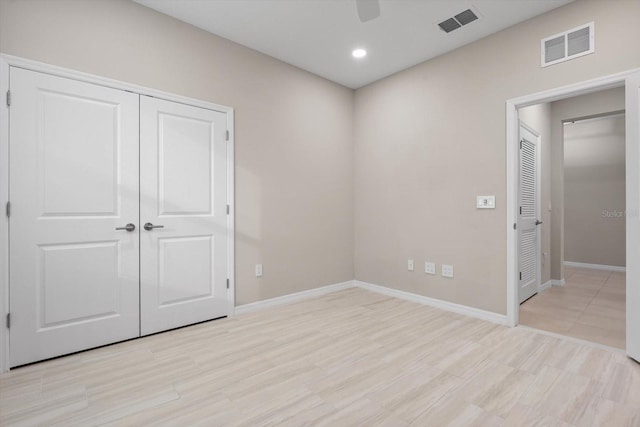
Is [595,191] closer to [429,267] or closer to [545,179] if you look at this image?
[545,179]

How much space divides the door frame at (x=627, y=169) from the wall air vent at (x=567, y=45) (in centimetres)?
26

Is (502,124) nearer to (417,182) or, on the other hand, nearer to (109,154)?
(417,182)

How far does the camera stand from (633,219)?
224 cm

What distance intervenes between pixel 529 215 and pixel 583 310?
1183mm

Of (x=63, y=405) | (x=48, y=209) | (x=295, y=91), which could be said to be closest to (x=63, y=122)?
(x=48, y=209)

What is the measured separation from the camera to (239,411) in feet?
5.61

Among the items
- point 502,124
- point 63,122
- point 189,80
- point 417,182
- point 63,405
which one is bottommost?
point 63,405

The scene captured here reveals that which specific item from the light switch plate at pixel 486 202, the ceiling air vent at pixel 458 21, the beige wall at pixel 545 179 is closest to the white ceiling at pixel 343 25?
the ceiling air vent at pixel 458 21

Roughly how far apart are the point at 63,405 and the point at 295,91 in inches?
138

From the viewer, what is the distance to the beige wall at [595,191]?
5.60m

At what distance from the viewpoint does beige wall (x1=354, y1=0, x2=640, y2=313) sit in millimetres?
2635

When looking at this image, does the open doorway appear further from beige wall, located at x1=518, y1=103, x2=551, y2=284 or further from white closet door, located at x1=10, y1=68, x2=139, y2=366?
white closet door, located at x1=10, y1=68, x2=139, y2=366

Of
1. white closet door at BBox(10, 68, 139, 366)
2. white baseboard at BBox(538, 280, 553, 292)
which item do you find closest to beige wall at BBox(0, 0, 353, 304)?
white closet door at BBox(10, 68, 139, 366)

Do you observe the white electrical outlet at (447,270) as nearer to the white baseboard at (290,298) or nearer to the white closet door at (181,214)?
the white baseboard at (290,298)
